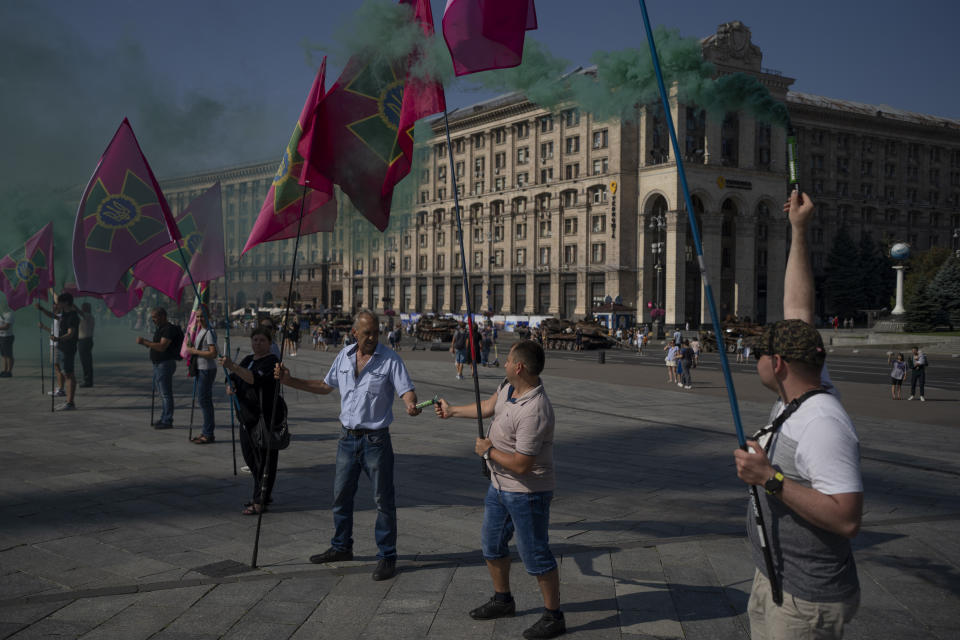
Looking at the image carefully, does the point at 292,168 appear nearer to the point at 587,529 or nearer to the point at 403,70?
the point at 403,70

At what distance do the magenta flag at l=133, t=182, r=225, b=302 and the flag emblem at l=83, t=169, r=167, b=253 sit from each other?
393 mm

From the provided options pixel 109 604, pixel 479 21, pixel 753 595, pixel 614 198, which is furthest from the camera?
pixel 614 198

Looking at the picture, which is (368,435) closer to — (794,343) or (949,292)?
(794,343)

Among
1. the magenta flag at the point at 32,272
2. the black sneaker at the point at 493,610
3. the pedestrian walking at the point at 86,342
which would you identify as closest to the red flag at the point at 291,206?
the black sneaker at the point at 493,610

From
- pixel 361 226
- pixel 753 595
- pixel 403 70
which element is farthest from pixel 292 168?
pixel 361 226

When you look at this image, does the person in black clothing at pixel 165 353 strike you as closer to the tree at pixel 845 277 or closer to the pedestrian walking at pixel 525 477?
the pedestrian walking at pixel 525 477

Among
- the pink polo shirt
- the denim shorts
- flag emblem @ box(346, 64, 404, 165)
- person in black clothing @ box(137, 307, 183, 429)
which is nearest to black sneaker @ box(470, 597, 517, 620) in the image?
the denim shorts

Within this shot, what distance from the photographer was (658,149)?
56312mm

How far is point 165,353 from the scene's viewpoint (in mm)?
10789

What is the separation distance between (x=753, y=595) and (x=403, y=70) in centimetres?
546

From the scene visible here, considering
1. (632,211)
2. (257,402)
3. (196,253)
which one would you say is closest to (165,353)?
(196,253)

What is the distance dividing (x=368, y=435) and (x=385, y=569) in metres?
0.91

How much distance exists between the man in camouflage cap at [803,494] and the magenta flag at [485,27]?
3.57 meters

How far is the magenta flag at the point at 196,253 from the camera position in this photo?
32.8ft
